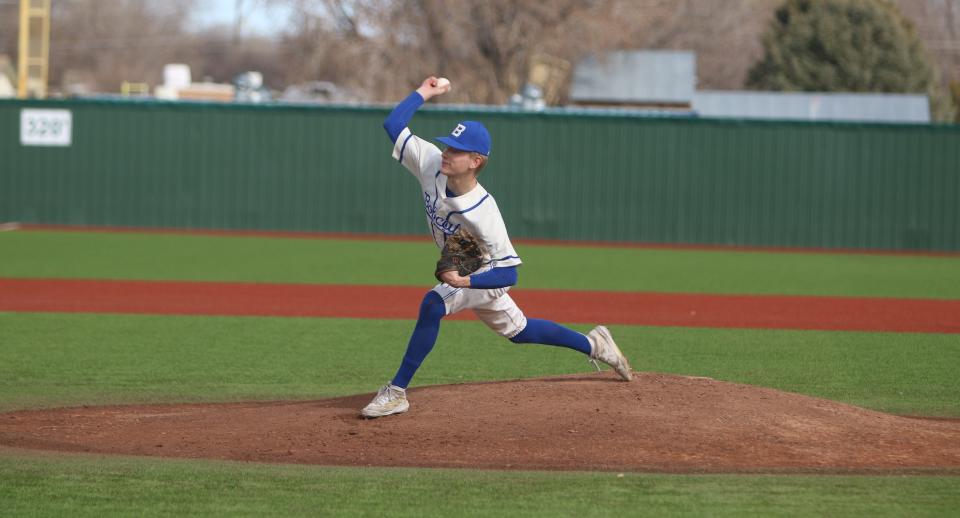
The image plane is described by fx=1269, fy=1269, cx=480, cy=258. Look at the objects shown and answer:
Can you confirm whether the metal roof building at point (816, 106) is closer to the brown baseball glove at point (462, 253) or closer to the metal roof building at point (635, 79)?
the metal roof building at point (635, 79)

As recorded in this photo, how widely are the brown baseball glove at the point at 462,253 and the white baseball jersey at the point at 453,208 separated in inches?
2.2

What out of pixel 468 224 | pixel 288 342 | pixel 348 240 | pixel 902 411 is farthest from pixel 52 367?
pixel 348 240

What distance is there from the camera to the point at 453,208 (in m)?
7.07

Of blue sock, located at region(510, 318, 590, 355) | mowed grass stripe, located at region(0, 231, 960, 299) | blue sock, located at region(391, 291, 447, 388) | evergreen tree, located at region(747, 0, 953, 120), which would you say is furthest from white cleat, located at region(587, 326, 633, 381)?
evergreen tree, located at region(747, 0, 953, 120)

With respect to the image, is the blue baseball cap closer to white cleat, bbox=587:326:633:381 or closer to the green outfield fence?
white cleat, bbox=587:326:633:381

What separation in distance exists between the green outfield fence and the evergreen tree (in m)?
20.7

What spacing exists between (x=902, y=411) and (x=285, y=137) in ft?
65.6

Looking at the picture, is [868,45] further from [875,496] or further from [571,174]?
[875,496]

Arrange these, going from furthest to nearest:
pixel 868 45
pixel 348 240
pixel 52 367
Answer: pixel 868 45 → pixel 348 240 → pixel 52 367

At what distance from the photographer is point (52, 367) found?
1002 cm

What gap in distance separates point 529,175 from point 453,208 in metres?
19.7

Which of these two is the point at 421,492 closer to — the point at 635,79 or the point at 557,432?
the point at 557,432

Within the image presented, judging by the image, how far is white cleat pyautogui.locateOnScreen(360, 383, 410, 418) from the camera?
739 centimetres

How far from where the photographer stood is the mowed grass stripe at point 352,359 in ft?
30.3
